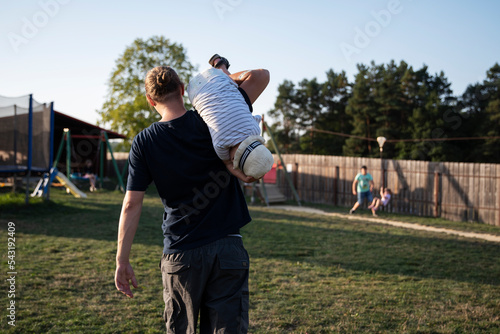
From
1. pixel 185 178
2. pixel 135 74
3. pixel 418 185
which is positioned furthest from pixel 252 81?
pixel 135 74

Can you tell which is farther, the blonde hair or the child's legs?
the child's legs

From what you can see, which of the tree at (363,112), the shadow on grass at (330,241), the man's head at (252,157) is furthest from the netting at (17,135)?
the tree at (363,112)

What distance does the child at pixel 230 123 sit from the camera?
199cm

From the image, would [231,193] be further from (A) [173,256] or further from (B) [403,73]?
(B) [403,73]

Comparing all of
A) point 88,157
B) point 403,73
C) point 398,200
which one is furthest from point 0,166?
point 403,73

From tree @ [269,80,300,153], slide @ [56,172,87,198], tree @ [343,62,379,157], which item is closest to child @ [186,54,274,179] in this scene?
slide @ [56,172,87,198]

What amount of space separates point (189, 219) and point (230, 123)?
0.54 meters

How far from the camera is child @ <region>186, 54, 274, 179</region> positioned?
1.99 m

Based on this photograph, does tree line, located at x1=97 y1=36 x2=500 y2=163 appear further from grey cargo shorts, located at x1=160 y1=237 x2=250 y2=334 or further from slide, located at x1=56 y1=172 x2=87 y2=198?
grey cargo shorts, located at x1=160 y1=237 x2=250 y2=334

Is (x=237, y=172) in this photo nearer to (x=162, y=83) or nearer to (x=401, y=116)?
(x=162, y=83)

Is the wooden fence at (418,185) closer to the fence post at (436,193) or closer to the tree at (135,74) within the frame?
the fence post at (436,193)

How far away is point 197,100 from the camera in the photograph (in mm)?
2117

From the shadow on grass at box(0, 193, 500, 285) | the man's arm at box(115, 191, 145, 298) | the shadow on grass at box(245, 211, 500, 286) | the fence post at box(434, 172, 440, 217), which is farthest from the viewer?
the fence post at box(434, 172, 440, 217)

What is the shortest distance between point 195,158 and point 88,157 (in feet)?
101
